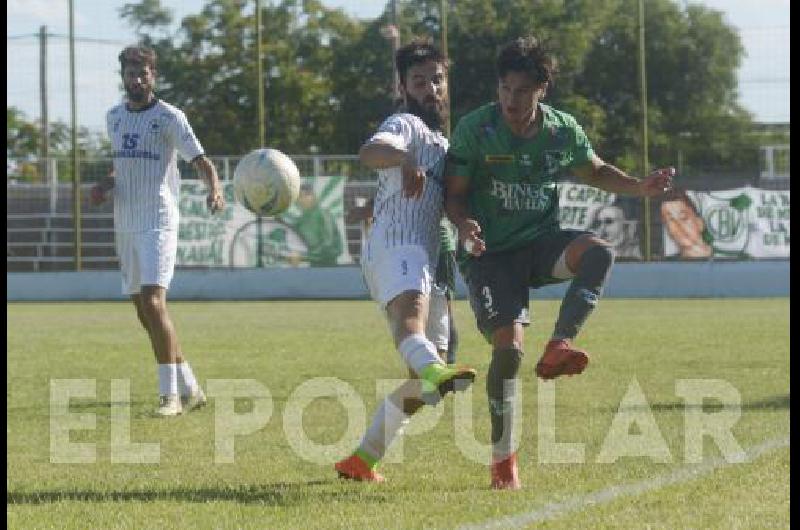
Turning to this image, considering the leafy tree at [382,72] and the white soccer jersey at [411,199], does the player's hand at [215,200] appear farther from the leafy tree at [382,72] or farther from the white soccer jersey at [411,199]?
the leafy tree at [382,72]

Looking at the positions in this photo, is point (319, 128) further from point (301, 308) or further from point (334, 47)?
point (301, 308)

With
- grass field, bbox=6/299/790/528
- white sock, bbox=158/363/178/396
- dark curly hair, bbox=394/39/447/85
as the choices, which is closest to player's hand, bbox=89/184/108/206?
white sock, bbox=158/363/178/396

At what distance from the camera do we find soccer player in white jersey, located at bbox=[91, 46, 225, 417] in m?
10.1

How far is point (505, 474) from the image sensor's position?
6.39 metres

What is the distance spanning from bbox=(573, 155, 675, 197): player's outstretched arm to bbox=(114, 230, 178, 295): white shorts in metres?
3.80

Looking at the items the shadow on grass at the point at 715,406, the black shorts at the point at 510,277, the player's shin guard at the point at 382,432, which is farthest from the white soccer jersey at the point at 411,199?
the shadow on grass at the point at 715,406

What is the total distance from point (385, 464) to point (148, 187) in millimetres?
3657

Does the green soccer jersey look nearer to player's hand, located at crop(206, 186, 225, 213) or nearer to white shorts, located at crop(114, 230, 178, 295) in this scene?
player's hand, located at crop(206, 186, 225, 213)

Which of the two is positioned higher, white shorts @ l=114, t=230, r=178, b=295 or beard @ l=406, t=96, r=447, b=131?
beard @ l=406, t=96, r=447, b=131

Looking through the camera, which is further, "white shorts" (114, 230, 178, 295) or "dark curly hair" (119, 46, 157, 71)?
"white shorts" (114, 230, 178, 295)

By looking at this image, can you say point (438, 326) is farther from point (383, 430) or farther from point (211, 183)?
point (211, 183)

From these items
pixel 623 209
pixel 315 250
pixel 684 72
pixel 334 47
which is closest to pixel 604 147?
pixel 623 209

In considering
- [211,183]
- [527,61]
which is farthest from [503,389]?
[211,183]

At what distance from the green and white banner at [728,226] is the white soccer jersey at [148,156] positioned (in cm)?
1930
